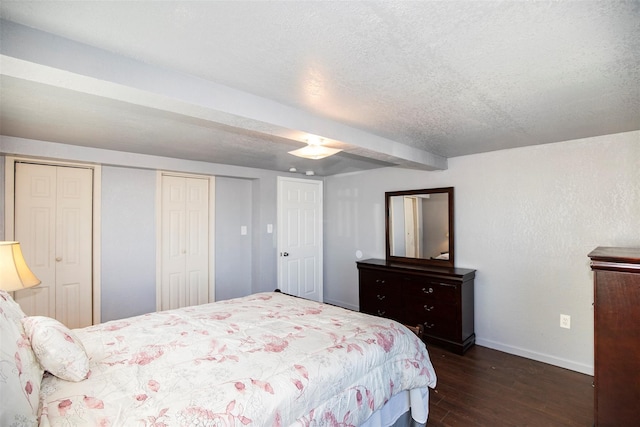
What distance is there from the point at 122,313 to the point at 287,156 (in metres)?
2.53

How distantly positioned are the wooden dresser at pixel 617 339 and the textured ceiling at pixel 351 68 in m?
1.05

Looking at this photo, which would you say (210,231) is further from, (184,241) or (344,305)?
(344,305)

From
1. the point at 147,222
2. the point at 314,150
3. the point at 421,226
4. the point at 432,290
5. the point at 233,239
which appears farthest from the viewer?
the point at 233,239

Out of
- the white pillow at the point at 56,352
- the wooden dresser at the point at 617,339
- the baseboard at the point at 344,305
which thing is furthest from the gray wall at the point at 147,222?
the wooden dresser at the point at 617,339

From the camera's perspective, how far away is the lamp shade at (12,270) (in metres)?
1.85

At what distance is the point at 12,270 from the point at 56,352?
953 millimetres

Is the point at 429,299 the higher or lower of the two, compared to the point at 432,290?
lower

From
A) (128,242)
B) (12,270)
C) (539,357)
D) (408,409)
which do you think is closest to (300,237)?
(128,242)

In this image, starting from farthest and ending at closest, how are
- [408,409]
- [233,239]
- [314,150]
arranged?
[233,239] → [314,150] → [408,409]

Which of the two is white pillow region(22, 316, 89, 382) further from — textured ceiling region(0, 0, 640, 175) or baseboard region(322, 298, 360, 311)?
baseboard region(322, 298, 360, 311)

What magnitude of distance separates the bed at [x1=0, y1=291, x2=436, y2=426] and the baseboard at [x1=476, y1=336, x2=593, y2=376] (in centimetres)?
175

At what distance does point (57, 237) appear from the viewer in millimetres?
3131

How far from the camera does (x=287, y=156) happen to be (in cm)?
357

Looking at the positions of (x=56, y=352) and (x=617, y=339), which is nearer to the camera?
(x=56, y=352)
